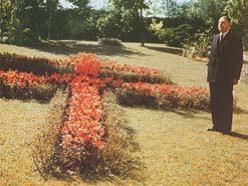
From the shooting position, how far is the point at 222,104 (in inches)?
445

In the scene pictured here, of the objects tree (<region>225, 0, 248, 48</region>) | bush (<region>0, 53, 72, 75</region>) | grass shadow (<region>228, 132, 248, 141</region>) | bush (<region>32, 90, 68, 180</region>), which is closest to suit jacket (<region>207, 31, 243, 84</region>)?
grass shadow (<region>228, 132, 248, 141</region>)

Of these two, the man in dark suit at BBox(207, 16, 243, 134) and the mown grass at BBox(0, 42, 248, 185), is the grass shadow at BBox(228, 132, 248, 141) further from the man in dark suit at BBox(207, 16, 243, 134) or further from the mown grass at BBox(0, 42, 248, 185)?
the man in dark suit at BBox(207, 16, 243, 134)

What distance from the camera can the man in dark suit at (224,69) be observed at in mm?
11070

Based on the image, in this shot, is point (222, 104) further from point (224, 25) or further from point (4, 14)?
point (4, 14)

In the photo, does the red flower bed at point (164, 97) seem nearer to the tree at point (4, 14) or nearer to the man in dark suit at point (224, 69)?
the man in dark suit at point (224, 69)

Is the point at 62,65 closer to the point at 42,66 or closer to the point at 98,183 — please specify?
the point at 42,66

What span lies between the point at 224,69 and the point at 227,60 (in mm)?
191

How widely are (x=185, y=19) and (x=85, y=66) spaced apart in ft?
92.3

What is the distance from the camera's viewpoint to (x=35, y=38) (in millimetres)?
31469

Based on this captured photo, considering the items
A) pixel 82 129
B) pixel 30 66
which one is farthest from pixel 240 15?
pixel 82 129

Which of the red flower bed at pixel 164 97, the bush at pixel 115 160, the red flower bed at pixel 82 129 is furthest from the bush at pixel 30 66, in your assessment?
the bush at pixel 115 160

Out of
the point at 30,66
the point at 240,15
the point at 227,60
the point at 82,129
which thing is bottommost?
the point at 30,66

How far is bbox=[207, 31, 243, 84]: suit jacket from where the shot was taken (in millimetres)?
11062

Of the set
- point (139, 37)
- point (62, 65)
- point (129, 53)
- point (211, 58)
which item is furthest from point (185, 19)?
point (211, 58)
